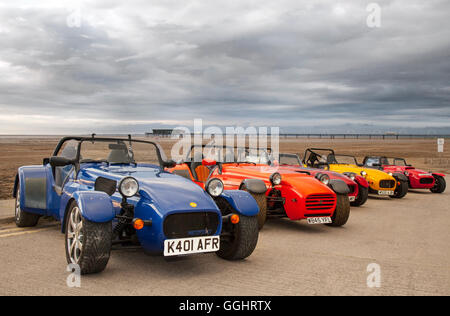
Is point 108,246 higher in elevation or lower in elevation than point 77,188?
lower

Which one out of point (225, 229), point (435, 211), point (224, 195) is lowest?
point (435, 211)

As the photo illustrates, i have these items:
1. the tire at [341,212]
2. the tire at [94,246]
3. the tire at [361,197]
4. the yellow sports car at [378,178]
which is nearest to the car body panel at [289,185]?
the tire at [341,212]

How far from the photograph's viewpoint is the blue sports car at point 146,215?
4488 mm

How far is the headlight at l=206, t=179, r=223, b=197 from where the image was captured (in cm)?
542

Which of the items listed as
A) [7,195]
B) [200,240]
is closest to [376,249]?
[200,240]

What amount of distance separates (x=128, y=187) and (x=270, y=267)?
2.00 m

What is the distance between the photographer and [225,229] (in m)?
5.42

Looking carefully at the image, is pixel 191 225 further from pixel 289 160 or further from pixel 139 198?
pixel 289 160

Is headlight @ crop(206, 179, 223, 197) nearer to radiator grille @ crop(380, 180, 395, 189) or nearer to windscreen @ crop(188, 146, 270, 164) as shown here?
windscreen @ crop(188, 146, 270, 164)

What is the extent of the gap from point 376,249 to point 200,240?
10.0 feet

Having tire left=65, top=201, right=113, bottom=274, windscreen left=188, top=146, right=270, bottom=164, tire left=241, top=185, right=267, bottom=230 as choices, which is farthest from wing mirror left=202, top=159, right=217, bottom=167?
tire left=65, top=201, right=113, bottom=274

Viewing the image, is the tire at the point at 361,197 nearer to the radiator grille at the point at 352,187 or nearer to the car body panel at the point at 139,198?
the radiator grille at the point at 352,187
